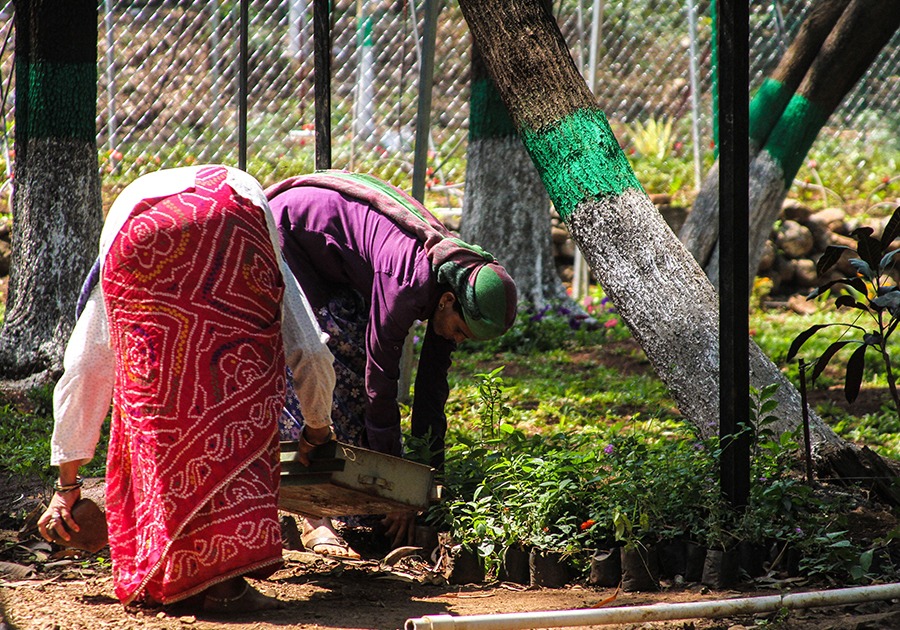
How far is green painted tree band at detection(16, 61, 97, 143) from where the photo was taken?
5.43 meters

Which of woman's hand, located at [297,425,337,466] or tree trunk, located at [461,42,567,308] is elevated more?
tree trunk, located at [461,42,567,308]

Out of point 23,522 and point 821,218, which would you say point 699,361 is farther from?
point 821,218

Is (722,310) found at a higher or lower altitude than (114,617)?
higher

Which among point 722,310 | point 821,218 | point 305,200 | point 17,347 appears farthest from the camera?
point 821,218

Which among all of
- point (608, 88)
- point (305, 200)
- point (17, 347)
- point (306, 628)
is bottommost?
point (306, 628)

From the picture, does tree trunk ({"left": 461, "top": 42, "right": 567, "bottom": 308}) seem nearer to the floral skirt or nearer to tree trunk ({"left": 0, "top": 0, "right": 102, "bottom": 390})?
tree trunk ({"left": 0, "top": 0, "right": 102, "bottom": 390})

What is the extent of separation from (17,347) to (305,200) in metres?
2.59

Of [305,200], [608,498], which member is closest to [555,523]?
[608,498]

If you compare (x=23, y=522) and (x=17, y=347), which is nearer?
(x=23, y=522)

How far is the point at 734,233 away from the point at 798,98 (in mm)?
3717

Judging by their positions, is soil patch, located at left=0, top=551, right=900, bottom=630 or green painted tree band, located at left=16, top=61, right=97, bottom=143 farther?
green painted tree band, located at left=16, top=61, right=97, bottom=143

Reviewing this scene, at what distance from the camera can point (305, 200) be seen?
3861 mm

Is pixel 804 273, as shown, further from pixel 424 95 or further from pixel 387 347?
pixel 387 347

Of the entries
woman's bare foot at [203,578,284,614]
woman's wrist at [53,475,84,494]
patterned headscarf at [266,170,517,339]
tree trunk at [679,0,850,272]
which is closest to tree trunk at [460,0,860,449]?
patterned headscarf at [266,170,517,339]
